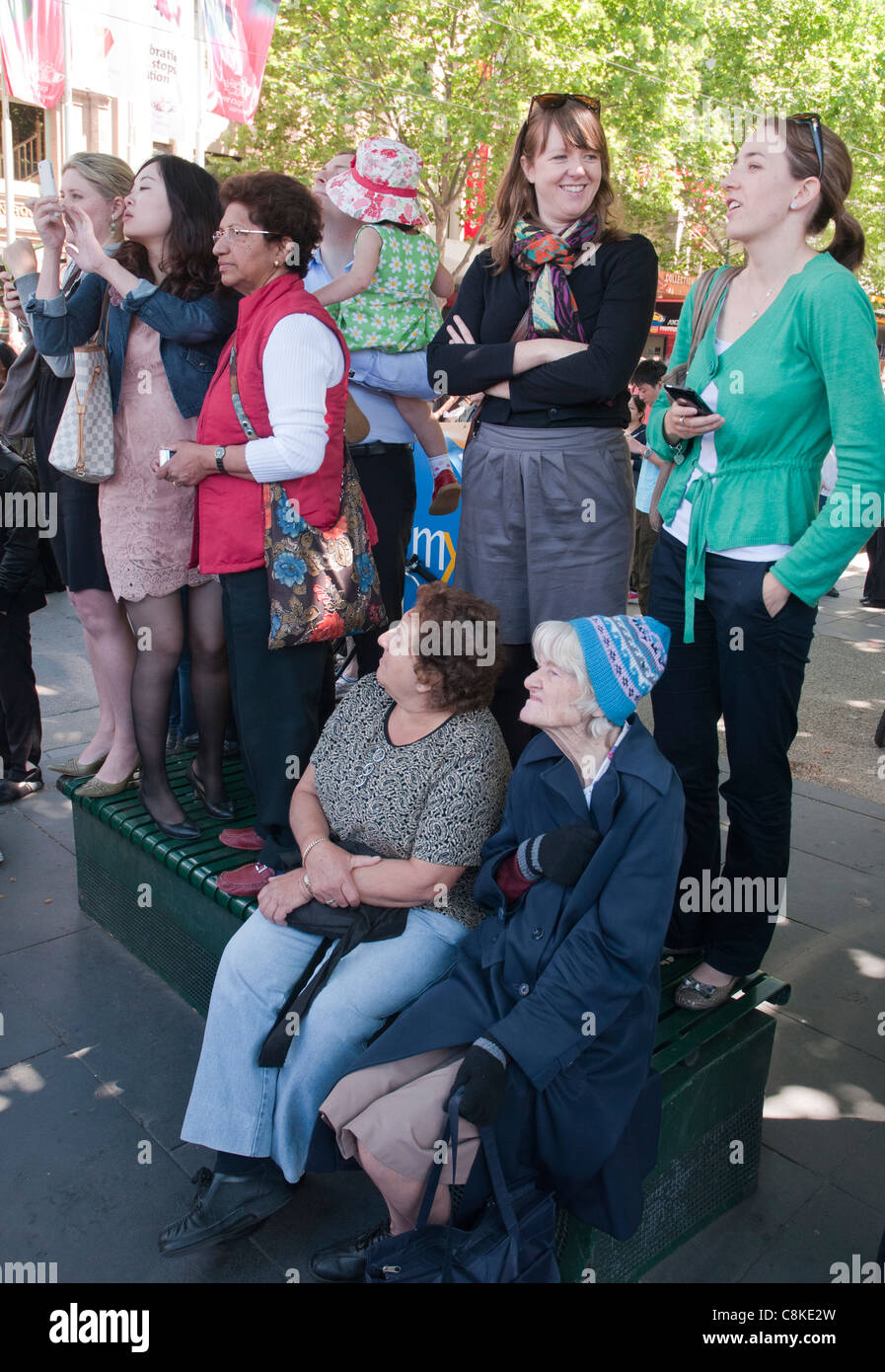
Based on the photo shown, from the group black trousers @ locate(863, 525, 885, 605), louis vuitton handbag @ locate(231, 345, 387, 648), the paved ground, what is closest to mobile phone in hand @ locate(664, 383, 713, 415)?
louis vuitton handbag @ locate(231, 345, 387, 648)

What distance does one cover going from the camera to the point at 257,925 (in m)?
2.67

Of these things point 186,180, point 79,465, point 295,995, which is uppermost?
point 186,180

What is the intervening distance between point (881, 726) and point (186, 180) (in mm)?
4516

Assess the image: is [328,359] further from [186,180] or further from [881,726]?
[881,726]

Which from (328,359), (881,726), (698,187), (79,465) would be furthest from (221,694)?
(698,187)

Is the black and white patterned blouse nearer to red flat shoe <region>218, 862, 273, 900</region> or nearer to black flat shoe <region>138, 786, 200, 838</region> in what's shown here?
red flat shoe <region>218, 862, 273, 900</region>

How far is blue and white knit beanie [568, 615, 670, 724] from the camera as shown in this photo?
225cm

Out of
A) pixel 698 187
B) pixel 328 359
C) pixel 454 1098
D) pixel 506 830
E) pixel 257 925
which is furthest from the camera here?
→ pixel 698 187

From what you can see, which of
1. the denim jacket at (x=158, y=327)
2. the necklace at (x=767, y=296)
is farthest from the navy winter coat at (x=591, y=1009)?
the denim jacket at (x=158, y=327)

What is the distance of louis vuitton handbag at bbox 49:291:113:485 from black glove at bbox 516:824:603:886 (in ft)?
6.35

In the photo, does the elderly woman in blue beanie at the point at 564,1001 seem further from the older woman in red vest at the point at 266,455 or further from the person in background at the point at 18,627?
the person in background at the point at 18,627

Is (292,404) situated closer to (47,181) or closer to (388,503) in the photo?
(388,503)

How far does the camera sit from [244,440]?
2930 mm

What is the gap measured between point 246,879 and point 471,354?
154cm
